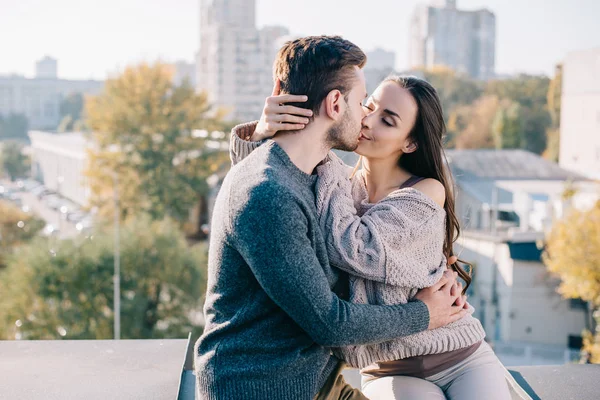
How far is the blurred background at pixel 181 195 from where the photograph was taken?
12.6 m

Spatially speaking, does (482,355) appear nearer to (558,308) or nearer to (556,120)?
(558,308)

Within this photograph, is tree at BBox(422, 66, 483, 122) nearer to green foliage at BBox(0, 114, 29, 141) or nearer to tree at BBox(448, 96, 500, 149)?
tree at BBox(448, 96, 500, 149)

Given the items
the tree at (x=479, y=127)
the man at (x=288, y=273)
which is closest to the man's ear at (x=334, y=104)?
the man at (x=288, y=273)

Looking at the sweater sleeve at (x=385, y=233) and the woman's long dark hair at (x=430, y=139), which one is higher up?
the woman's long dark hair at (x=430, y=139)

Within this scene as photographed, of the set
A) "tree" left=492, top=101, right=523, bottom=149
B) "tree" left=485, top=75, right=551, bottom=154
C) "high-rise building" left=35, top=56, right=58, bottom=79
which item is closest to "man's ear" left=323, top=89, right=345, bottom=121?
"tree" left=492, top=101, right=523, bottom=149

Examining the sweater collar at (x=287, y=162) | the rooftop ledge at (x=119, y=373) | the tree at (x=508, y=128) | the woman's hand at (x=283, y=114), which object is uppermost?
the woman's hand at (x=283, y=114)

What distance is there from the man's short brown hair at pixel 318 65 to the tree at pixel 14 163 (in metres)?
39.5

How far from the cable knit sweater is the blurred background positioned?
401 mm

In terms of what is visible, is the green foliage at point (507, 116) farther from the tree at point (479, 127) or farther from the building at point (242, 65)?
the building at point (242, 65)

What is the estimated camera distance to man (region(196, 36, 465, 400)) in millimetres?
1613

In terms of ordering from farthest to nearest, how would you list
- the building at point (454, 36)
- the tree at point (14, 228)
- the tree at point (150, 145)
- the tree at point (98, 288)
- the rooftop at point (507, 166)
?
the building at point (454, 36)
the rooftop at point (507, 166)
the tree at point (150, 145)
the tree at point (14, 228)
the tree at point (98, 288)

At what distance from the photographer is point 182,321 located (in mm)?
13484

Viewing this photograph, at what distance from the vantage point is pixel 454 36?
70.9m

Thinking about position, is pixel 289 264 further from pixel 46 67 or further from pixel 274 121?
pixel 46 67
